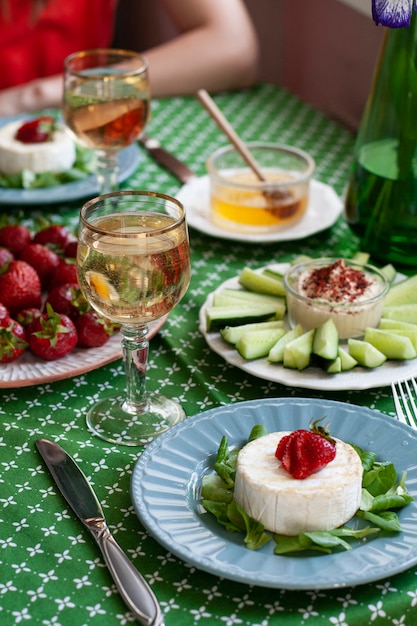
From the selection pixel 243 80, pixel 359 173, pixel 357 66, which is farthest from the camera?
pixel 357 66

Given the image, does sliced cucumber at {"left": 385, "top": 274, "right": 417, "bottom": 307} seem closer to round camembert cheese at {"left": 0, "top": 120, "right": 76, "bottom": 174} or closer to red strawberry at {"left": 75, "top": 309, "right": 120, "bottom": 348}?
red strawberry at {"left": 75, "top": 309, "right": 120, "bottom": 348}

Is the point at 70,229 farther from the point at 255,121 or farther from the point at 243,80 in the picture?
the point at 243,80

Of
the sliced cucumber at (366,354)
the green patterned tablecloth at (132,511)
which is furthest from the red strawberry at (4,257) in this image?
the sliced cucumber at (366,354)

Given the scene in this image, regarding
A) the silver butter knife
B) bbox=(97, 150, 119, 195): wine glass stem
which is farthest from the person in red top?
the silver butter knife

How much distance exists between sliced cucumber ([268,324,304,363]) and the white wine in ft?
0.72

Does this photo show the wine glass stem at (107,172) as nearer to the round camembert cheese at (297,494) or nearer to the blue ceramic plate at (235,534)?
the blue ceramic plate at (235,534)

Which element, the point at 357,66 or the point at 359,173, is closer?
the point at 359,173

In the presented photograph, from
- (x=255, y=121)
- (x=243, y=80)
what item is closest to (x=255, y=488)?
(x=255, y=121)

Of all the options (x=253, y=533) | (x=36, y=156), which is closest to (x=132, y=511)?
(x=253, y=533)

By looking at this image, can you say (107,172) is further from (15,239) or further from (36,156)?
(15,239)

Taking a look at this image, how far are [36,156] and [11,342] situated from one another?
75 cm

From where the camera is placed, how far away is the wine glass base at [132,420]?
3.98 ft

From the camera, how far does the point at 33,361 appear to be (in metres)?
1.35

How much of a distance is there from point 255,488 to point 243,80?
1.85 metres
